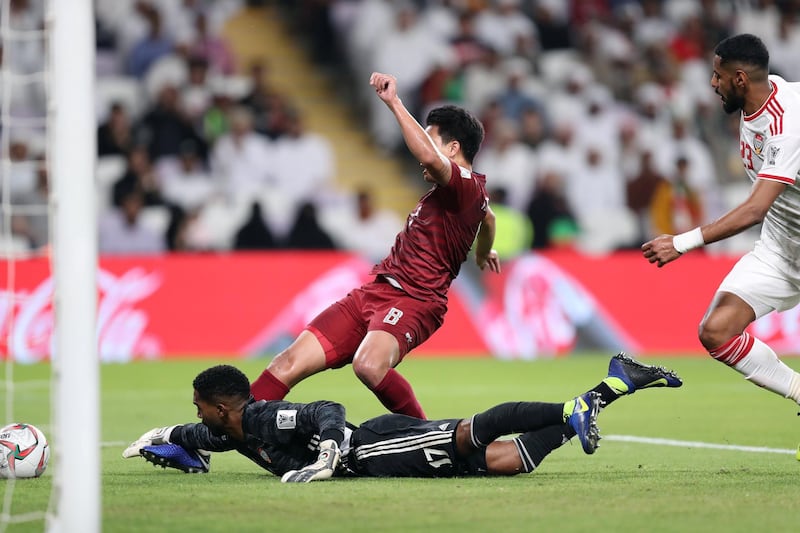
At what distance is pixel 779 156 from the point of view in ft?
21.1

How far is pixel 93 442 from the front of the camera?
4359 mm

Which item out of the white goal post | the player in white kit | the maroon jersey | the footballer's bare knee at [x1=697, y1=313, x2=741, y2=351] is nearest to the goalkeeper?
the footballer's bare knee at [x1=697, y1=313, x2=741, y2=351]

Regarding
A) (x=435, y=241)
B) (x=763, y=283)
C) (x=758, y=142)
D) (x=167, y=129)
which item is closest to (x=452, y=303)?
(x=167, y=129)

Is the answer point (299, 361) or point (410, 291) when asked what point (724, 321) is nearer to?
point (410, 291)

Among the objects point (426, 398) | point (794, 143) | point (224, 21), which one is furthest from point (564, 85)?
point (794, 143)

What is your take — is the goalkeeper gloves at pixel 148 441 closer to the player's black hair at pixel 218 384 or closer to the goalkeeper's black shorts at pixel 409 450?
the player's black hair at pixel 218 384

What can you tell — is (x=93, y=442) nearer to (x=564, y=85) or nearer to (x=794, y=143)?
(x=794, y=143)

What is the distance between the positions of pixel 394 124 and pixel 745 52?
12736mm

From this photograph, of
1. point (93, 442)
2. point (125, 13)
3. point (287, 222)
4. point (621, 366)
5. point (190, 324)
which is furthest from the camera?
point (125, 13)

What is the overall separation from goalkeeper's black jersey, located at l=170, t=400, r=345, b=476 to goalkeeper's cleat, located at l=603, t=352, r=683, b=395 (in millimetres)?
1355

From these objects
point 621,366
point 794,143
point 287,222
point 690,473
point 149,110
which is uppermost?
point 149,110

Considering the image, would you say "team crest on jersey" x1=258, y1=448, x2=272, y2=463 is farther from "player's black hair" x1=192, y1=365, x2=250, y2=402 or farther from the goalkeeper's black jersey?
"player's black hair" x1=192, y1=365, x2=250, y2=402

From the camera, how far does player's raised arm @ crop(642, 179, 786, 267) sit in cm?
630

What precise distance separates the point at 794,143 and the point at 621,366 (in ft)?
4.87
